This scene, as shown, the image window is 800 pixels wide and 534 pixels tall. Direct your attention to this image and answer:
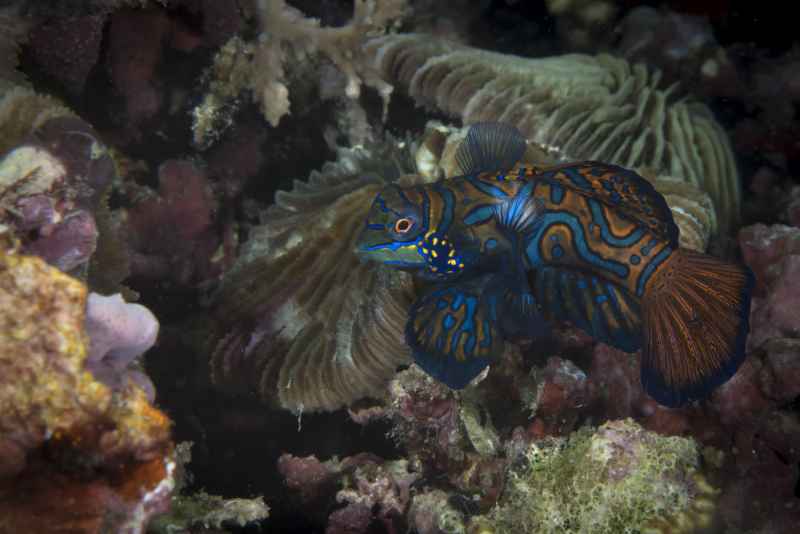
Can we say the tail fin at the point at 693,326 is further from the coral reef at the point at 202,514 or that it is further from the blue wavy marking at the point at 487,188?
the coral reef at the point at 202,514

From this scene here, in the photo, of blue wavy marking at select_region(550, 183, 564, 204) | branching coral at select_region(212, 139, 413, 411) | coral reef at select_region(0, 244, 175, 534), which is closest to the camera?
coral reef at select_region(0, 244, 175, 534)

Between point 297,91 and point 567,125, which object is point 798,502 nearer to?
point 567,125

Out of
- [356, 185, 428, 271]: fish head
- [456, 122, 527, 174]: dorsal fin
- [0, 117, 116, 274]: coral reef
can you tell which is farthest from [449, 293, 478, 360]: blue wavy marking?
[0, 117, 116, 274]: coral reef

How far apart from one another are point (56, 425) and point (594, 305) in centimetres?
247

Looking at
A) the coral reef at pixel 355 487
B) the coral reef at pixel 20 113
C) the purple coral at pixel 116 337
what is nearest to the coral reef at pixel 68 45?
the coral reef at pixel 20 113

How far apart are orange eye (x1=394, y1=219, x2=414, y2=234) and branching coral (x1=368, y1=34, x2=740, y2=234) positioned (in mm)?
1590

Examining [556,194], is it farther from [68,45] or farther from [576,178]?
[68,45]

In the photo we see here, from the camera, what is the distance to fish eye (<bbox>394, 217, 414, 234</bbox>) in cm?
306

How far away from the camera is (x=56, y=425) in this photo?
189 centimetres

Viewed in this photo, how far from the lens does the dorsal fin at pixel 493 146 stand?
11.3 feet

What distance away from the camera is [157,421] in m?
2.01

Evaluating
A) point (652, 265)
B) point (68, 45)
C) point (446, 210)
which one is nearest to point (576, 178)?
point (652, 265)

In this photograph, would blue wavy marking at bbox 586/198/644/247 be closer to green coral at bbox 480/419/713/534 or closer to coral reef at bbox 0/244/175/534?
green coral at bbox 480/419/713/534

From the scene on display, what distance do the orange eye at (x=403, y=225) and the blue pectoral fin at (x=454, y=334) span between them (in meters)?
0.41
